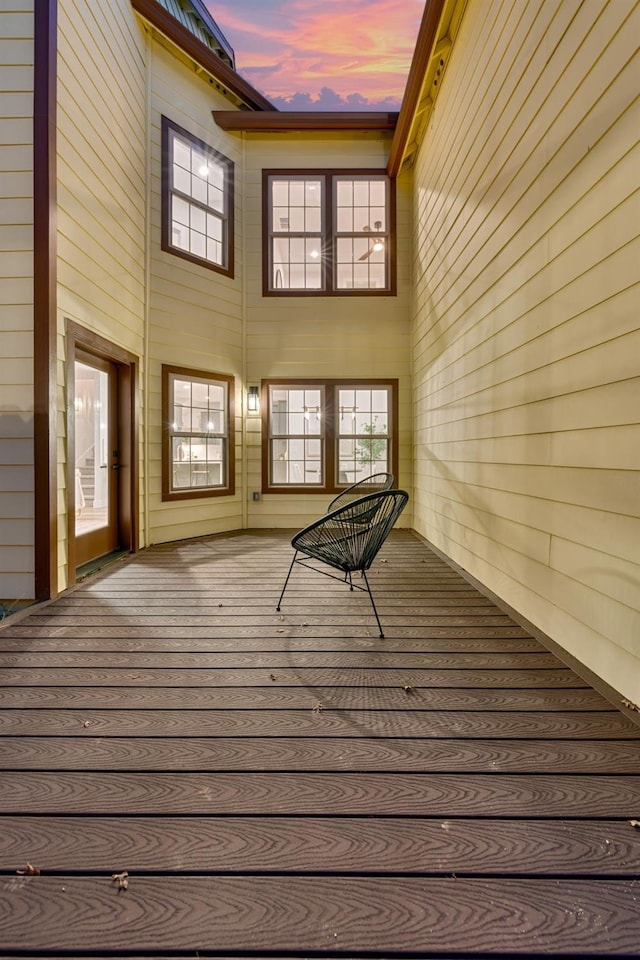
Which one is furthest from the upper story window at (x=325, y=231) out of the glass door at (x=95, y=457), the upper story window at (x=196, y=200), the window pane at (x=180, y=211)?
the glass door at (x=95, y=457)

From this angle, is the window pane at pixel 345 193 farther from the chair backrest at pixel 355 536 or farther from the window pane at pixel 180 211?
the chair backrest at pixel 355 536

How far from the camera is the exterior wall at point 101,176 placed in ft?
10.4

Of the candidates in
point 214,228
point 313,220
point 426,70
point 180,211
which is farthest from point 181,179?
point 426,70

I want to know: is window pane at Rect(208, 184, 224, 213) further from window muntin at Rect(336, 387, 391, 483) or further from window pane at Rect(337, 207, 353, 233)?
window muntin at Rect(336, 387, 391, 483)

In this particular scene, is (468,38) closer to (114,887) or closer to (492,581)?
(492,581)

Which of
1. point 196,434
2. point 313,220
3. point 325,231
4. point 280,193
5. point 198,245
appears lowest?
point 196,434

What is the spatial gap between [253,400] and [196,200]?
2371 millimetres

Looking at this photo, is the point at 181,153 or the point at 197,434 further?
the point at 197,434

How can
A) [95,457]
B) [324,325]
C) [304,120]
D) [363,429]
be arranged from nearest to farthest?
[95,457] < [304,120] < [324,325] < [363,429]

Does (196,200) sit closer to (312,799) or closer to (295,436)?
(295,436)

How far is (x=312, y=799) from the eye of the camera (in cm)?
129

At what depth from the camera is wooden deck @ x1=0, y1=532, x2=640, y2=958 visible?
971 millimetres

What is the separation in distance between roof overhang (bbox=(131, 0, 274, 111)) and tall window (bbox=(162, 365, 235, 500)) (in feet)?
11.0

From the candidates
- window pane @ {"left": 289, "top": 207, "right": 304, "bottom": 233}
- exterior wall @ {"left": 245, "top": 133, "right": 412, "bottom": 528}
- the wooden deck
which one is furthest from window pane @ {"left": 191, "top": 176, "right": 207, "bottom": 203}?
the wooden deck
